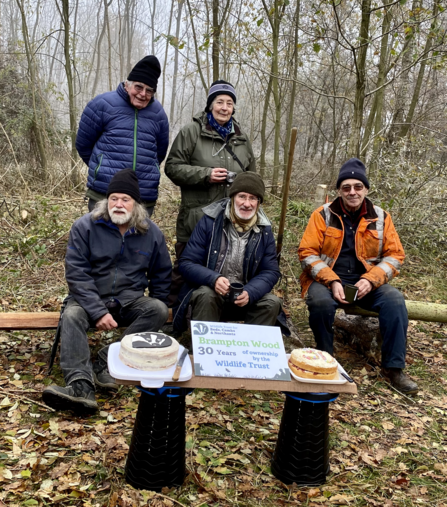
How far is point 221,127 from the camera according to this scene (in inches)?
161

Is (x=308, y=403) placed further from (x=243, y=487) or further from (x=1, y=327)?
(x=1, y=327)

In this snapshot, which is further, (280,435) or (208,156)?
(208,156)

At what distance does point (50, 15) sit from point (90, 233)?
30.1 meters

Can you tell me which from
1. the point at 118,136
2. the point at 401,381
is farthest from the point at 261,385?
the point at 118,136

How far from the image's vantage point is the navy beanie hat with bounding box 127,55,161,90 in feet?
12.6

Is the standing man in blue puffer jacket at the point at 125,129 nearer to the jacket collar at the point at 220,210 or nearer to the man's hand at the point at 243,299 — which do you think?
the jacket collar at the point at 220,210

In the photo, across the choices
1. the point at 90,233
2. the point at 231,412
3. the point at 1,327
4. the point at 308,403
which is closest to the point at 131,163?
the point at 90,233

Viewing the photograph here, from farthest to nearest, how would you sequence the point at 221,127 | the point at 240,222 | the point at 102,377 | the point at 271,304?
the point at 221,127, the point at 240,222, the point at 271,304, the point at 102,377

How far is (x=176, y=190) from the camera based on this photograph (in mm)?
8812

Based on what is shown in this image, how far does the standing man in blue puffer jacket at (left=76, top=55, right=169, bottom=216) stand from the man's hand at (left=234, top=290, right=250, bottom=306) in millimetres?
1357

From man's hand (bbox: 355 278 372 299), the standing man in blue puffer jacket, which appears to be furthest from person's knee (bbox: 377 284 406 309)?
the standing man in blue puffer jacket

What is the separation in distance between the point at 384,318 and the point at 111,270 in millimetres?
2320

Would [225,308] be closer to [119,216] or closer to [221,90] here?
[119,216]

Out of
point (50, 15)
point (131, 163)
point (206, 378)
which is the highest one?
point (50, 15)
